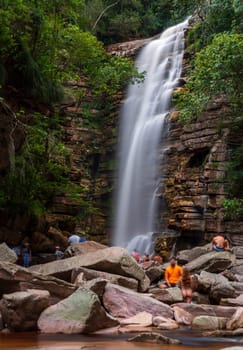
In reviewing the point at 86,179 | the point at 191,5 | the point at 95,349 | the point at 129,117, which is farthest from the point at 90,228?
the point at 95,349

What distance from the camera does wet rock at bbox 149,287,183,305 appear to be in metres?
11.4

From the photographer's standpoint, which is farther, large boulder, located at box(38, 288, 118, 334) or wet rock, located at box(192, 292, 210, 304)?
wet rock, located at box(192, 292, 210, 304)

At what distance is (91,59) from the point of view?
21.9m

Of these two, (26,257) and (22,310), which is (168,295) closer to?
(22,310)

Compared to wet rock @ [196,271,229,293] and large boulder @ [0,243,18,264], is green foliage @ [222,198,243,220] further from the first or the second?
large boulder @ [0,243,18,264]

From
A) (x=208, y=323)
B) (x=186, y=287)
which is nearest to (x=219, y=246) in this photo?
(x=186, y=287)

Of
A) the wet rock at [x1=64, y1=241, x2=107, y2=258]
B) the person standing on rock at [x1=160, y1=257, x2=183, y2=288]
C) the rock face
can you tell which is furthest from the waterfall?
the person standing on rock at [x1=160, y1=257, x2=183, y2=288]

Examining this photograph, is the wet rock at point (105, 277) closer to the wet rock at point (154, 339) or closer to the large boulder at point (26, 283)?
the large boulder at point (26, 283)

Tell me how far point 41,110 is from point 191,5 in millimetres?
15320

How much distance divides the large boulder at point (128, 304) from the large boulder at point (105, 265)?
186 centimetres

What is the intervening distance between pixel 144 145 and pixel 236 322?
19.2 meters

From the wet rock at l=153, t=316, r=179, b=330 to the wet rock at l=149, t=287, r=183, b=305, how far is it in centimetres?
185

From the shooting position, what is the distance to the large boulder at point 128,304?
970cm

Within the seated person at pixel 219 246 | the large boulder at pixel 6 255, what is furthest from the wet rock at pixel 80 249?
the seated person at pixel 219 246
